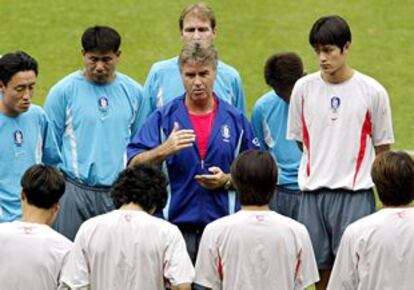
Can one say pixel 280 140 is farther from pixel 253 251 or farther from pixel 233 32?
pixel 233 32

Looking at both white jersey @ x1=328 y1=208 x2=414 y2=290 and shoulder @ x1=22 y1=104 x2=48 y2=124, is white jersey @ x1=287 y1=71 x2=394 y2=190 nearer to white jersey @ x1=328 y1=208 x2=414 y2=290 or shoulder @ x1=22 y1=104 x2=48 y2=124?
white jersey @ x1=328 y1=208 x2=414 y2=290

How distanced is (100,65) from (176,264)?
298cm

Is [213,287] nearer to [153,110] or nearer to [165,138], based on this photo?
[165,138]

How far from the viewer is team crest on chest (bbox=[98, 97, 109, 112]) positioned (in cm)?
1130

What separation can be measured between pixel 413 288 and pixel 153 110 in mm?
3381

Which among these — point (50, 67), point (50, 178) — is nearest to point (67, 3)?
point (50, 67)

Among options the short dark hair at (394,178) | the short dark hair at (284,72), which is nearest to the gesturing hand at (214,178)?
the short dark hair at (394,178)

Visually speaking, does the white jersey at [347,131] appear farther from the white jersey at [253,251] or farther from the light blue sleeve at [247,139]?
the white jersey at [253,251]

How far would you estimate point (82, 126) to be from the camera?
11250 mm

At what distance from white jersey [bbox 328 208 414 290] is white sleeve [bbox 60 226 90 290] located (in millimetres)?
1534

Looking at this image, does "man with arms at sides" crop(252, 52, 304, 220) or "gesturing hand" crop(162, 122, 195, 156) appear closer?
"gesturing hand" crop(162, 122, 195, 156)

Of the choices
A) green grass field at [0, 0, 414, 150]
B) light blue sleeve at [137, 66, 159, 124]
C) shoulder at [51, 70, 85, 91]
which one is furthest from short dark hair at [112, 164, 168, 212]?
green grass field at [0, 0, 414, 150]

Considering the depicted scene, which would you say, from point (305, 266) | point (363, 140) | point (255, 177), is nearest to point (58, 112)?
point (363, 140)

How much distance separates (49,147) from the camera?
36.1 ft
